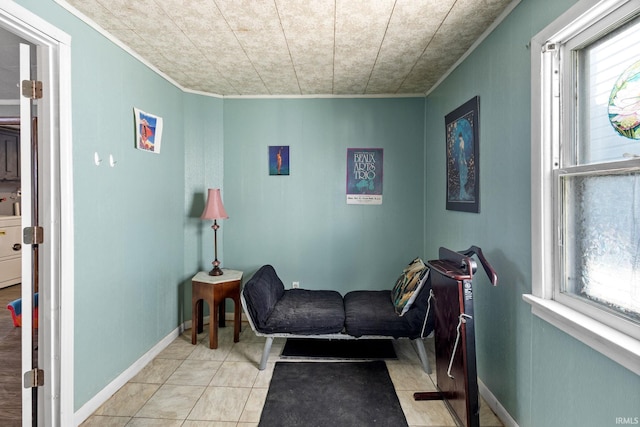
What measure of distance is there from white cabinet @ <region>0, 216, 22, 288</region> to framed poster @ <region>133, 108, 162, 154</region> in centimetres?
385

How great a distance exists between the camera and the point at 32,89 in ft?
5.72

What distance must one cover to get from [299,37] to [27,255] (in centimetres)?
215

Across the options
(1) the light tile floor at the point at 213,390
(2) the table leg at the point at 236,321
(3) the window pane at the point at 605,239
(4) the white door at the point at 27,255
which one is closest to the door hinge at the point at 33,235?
(4) the white door at the point at 27,255

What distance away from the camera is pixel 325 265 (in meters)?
3.50

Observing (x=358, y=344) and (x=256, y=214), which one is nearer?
(x=358, y=344)

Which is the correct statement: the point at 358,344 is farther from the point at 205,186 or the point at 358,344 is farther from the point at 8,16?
the point at 8,16

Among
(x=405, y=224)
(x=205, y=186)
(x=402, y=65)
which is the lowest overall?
(x=405, y=224)

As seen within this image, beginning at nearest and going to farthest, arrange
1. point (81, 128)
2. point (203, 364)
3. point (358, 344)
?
point (81, 128) → point (203, 364) → point (358, 344)

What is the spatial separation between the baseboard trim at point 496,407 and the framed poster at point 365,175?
1915mm


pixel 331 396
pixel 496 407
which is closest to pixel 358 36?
pixel 331 396

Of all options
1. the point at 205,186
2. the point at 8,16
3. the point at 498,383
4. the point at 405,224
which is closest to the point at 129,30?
the point at 8,16

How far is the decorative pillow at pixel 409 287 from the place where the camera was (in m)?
2.49

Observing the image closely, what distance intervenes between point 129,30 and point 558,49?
2584 mm

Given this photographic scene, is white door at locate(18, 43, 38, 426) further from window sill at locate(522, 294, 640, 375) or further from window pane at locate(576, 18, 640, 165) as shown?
window pane at locate(576, 18, 640, 165)
